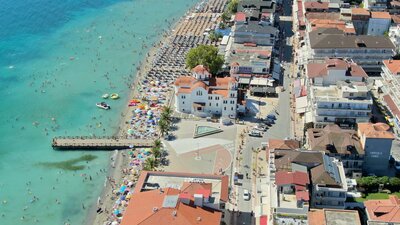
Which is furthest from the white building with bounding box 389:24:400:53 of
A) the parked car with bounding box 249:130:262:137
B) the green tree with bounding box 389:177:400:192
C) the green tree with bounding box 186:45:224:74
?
the green tree with bounding box 389:177:400:192

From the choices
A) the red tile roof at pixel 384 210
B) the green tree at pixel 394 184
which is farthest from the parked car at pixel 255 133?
the red tile roof at pixel 384 210

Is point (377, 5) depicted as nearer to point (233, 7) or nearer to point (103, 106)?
point (233, 7)

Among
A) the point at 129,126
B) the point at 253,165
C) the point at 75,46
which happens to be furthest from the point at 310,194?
the point at 75,46

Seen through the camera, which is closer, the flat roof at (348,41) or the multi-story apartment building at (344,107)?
the multi-story apartment building at (344,107)

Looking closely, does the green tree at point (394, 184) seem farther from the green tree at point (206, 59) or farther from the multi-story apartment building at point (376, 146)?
the green tree at point (206, 59)

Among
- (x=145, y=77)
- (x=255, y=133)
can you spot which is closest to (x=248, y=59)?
(x=145, y=77)
